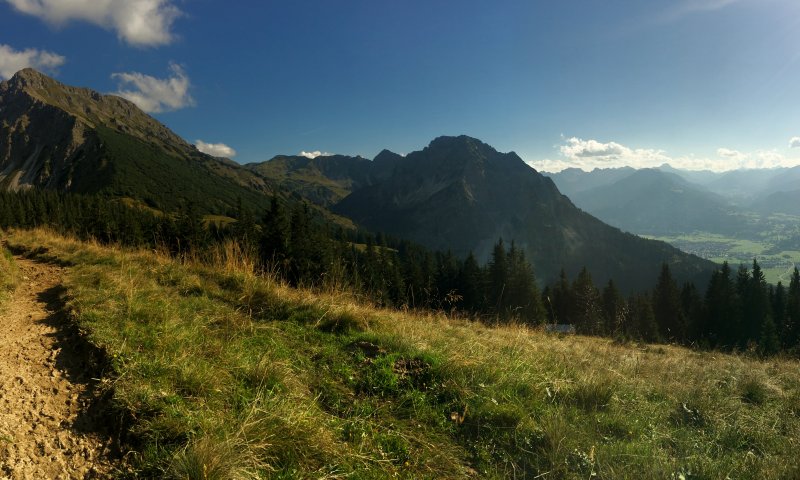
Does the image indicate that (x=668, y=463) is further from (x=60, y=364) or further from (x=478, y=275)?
(x=478, y=275)

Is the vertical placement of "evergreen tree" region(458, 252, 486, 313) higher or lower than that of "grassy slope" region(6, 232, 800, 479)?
lower

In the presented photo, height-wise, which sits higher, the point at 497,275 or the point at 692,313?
the point at 497,275

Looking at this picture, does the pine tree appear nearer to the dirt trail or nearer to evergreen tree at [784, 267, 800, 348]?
evergreen tree at [784, 267, 800, 348]

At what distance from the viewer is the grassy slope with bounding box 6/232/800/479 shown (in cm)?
309

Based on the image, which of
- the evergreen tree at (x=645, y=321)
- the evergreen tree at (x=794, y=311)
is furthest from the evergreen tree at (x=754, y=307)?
the evergreen tree at (x=645, y=321)

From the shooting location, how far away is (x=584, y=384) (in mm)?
4832

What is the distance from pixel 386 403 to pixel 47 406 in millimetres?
3284

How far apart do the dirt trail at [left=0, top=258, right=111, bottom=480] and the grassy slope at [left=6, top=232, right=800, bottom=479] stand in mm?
278

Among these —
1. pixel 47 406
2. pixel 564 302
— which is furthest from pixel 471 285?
pixel 47 406

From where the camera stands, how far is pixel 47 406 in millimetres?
3391

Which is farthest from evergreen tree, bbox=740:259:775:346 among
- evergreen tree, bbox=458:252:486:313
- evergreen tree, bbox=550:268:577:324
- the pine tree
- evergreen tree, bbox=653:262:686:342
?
evergreen tree, bbox=458:252:486:313

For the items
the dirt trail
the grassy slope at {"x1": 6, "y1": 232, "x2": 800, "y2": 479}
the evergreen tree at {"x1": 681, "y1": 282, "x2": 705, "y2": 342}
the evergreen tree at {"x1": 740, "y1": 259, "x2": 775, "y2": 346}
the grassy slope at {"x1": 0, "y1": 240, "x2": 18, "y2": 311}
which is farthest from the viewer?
the evergreen tree at {"x1": 681, "y1": 282, "x2": 705, "y2": 342}

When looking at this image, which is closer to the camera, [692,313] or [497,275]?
[692,313]

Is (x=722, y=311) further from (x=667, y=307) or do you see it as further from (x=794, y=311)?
(x=794, y=311)
